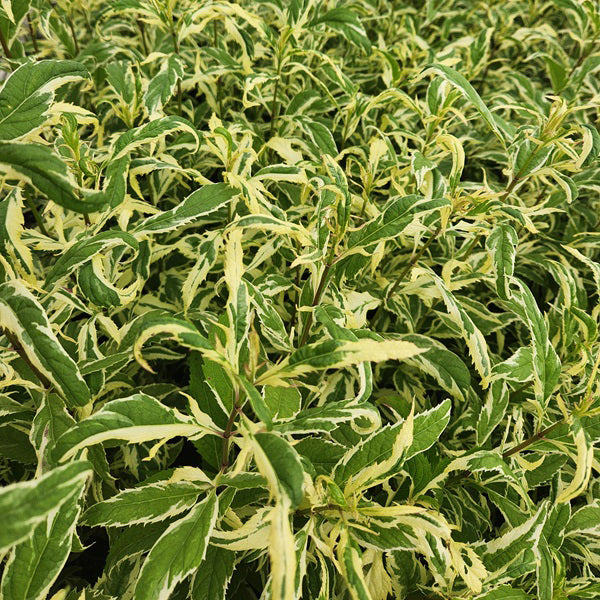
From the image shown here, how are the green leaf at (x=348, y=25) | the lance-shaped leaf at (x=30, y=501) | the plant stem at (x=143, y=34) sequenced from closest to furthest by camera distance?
1. the lance-shaped leaf at (x=30, y=501)
2. the green leaf at (x=348, y=25)
3. the plant stem at (x=143, y=34)

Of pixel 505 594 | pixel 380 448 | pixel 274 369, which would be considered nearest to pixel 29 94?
pixel 274 369

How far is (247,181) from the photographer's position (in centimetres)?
101

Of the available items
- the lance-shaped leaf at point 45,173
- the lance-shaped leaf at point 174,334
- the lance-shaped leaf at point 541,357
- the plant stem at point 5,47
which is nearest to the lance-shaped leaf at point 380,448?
the lance-shaped leaf at point 541,357

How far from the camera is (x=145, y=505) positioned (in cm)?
83

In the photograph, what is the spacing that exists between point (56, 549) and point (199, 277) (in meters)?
0.51

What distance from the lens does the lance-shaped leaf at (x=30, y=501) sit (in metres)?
0.48

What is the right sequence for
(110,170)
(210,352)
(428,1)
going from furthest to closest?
(428,1) → (110,170) → (210,352)

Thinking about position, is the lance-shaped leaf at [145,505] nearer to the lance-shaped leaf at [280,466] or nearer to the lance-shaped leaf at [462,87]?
the lance-shaped leaf at [280,466]

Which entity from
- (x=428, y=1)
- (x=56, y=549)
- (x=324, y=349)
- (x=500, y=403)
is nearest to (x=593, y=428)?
(x=500, y=403)

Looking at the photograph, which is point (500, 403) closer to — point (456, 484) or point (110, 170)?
point (456, 484)

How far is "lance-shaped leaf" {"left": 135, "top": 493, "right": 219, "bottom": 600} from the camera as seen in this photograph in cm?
71

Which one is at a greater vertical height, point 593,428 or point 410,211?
point 410,211

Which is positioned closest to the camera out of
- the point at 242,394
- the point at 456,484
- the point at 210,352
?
the point at 210,352

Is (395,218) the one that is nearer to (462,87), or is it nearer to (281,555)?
(462,87)
